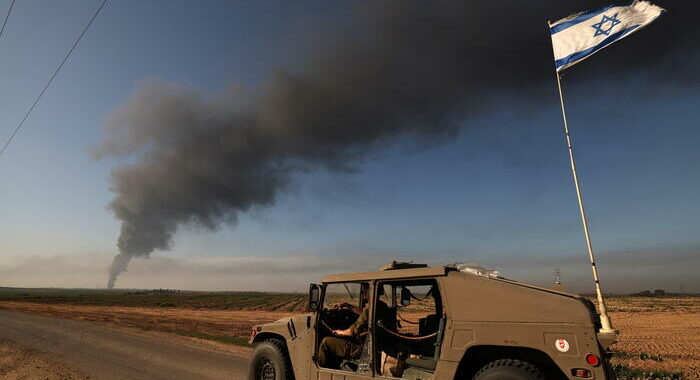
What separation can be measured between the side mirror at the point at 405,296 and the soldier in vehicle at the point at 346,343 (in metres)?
0.34

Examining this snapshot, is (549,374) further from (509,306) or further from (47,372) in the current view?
(47,372)

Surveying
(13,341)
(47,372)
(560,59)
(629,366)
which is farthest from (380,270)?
(13,341)

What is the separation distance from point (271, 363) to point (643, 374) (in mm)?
10248

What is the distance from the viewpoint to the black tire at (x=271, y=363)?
6.29 metres

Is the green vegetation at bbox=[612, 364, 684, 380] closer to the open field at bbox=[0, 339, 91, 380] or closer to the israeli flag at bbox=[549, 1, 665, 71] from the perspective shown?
the israeli flag at bbox=[549, 1, 665, 71]

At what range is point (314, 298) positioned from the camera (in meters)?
6.04

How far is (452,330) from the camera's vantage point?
4582 mm

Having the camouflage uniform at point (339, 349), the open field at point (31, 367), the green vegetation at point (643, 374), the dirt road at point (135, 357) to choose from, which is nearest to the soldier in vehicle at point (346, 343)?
the camouflage uniform at point (339, 349)

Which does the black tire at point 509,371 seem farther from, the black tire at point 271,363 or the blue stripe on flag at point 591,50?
the blue stripe on flag at point 591,50

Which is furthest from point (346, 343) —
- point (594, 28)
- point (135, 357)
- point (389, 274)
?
point (594, 28)

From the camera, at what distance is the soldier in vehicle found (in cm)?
569

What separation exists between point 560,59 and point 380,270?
7860mm

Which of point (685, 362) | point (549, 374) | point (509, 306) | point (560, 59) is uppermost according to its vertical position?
point (560, 59)

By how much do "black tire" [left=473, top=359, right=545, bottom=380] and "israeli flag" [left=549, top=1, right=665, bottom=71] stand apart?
814 cm
